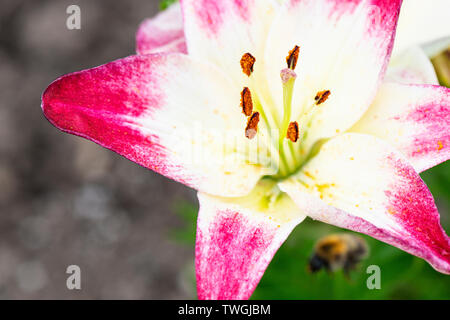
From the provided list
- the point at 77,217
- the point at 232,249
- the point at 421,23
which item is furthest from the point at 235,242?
the point at 77,217

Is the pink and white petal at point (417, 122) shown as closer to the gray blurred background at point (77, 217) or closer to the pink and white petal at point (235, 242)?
the pink and white petal at point (235, 242)

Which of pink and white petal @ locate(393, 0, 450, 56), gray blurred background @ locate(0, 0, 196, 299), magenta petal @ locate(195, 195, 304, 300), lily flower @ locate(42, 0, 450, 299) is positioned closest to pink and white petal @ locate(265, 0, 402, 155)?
lily flower @ locate(42, 0, 450, 299)

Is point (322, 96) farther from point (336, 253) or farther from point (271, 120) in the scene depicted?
point (336, 253)

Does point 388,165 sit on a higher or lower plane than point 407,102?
lower

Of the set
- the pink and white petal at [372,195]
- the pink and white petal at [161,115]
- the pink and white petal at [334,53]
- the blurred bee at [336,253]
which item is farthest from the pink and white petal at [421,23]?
the blurred bee at [336,253]

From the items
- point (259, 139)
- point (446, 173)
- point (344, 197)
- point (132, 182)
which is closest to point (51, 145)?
point (132, 182)
